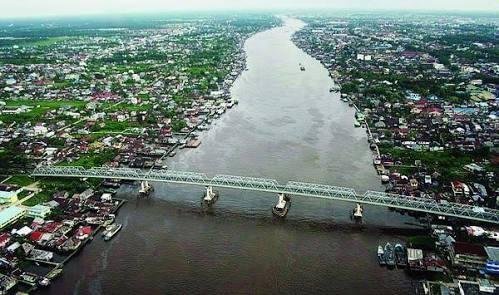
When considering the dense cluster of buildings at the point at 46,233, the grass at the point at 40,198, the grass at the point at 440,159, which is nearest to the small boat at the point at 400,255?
the grass at the point at 440,159

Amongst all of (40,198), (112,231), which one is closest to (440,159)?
(112,231)

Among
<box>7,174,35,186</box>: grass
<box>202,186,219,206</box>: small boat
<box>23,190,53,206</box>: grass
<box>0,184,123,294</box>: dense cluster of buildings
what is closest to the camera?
<box>0,184,123,294</box>: dense cluster of buildings

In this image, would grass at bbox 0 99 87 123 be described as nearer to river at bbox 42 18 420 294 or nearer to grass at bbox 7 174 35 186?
grass at bbox 7 174 35 186

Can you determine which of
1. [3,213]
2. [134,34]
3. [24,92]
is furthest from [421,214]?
[134,34]

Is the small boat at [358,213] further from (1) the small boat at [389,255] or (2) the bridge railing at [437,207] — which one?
(1) the small boat at [389,255]

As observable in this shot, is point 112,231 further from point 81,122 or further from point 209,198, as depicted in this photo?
point 81,122

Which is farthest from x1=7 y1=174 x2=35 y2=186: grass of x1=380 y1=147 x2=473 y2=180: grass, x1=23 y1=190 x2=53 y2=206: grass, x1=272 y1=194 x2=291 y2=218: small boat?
x1=380 y1=147 x2=473 y2=180: grass
